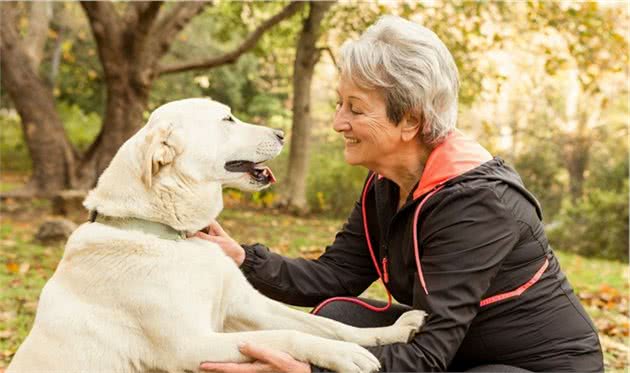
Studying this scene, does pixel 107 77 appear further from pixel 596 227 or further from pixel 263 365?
pixel 596 227

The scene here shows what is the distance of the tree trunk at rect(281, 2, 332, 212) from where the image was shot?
11812mm

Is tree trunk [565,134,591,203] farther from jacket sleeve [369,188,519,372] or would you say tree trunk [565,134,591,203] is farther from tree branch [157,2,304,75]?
jacket sleeve [369,188,519,372]

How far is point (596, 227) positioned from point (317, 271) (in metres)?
9.75

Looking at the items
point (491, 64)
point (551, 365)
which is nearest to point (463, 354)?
point (551, 365)

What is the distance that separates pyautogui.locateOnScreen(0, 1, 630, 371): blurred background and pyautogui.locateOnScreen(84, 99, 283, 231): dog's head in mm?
2278

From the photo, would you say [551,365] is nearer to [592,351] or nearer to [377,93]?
[592,351]

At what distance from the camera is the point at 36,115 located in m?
9.55

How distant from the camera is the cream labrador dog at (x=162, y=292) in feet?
7.48

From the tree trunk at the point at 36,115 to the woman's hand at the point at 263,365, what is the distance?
8.15 metres

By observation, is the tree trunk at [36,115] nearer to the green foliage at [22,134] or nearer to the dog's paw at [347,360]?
the green foliage at [22,134]

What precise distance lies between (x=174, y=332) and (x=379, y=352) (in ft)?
2.27

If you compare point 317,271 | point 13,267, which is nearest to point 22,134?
point 13,267

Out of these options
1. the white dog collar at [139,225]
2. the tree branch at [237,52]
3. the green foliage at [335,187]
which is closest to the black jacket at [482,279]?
the white dog collar at [139,225]

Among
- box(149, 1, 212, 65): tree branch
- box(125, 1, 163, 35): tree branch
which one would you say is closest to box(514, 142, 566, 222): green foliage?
box(149, 1, 212, 65): tree branch
